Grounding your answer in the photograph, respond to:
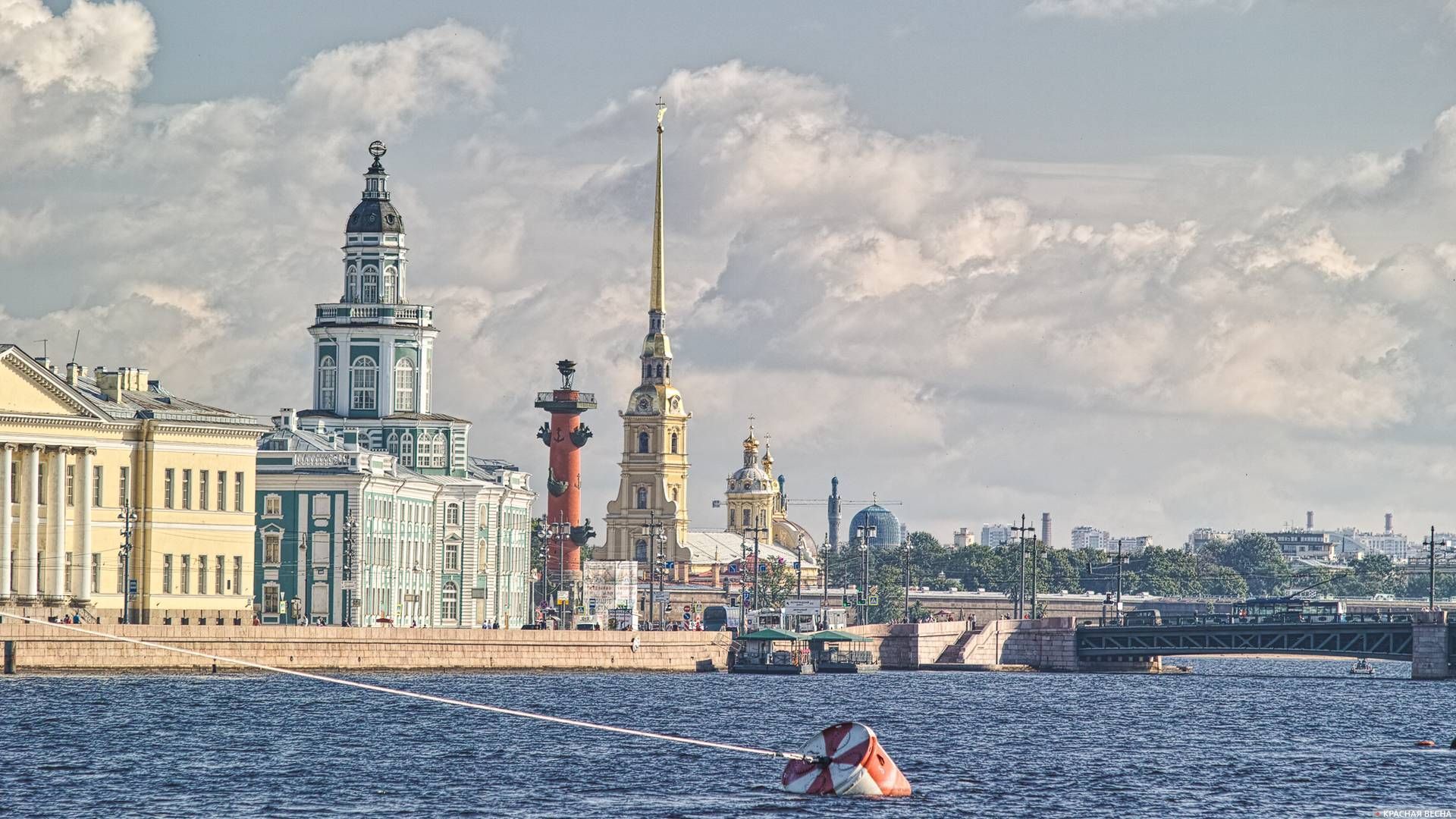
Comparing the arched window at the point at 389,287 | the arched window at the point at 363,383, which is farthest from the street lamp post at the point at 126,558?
the arched window at the point at 389,287

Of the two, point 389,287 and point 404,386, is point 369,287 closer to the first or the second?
point 389,287

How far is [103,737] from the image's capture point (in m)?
75.3

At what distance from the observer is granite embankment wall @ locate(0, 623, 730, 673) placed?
328 ft

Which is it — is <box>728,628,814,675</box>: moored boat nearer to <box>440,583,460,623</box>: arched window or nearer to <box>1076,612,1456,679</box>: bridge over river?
<box>440,583,460,623</box>: arched window

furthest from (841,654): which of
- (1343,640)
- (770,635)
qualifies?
(1343,640)

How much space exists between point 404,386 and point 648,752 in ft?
278

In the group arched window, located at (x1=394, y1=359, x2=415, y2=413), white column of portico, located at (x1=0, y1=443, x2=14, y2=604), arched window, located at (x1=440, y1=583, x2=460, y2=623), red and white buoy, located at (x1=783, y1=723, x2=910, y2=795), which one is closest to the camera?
red and white buoy, located at (x1=783, y1=723, x2=910, y2=795)

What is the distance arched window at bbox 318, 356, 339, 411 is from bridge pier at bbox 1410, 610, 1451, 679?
188 feet

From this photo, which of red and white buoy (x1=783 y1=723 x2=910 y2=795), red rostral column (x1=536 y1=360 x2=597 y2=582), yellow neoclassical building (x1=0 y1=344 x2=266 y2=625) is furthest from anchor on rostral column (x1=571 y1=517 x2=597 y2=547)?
red and white buoy (x1=783 y1=723 x2=910 y2=795)

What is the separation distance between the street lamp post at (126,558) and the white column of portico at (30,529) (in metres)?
3.28

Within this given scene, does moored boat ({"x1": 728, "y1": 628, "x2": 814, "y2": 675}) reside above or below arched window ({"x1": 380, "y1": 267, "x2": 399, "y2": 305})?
below

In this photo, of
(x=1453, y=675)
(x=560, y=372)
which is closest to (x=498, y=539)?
(x=560, y=372)

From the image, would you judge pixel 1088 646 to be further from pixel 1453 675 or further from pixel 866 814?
pixel 866 814

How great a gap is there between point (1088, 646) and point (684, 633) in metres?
32.7
